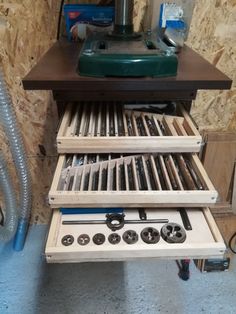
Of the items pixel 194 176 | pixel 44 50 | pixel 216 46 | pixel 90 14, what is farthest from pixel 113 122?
pixel 216 46

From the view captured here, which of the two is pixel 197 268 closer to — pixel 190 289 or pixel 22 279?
pixel 190 289

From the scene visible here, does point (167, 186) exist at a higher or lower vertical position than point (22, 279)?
higher

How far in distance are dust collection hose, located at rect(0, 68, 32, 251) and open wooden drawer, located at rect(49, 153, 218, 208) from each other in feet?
1.69

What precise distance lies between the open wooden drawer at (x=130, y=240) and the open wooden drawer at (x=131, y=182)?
5cm

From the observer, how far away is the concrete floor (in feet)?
4.19

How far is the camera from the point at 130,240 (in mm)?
635

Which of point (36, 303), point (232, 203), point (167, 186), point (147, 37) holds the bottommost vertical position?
point (36, 303)

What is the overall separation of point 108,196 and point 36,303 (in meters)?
0.97

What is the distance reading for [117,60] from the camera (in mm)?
650

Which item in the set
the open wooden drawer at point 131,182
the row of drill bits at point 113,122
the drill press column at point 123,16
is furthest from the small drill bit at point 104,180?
the drill press column at point 123,16

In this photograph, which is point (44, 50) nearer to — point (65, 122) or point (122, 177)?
point (65, 122)

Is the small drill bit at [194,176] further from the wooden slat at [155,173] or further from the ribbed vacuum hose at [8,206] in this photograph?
the ribbed vacuum hose at [8,206]

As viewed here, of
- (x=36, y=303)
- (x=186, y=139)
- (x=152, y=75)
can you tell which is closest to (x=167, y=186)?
(x=186, y=139)

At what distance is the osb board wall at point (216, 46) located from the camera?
117cm
